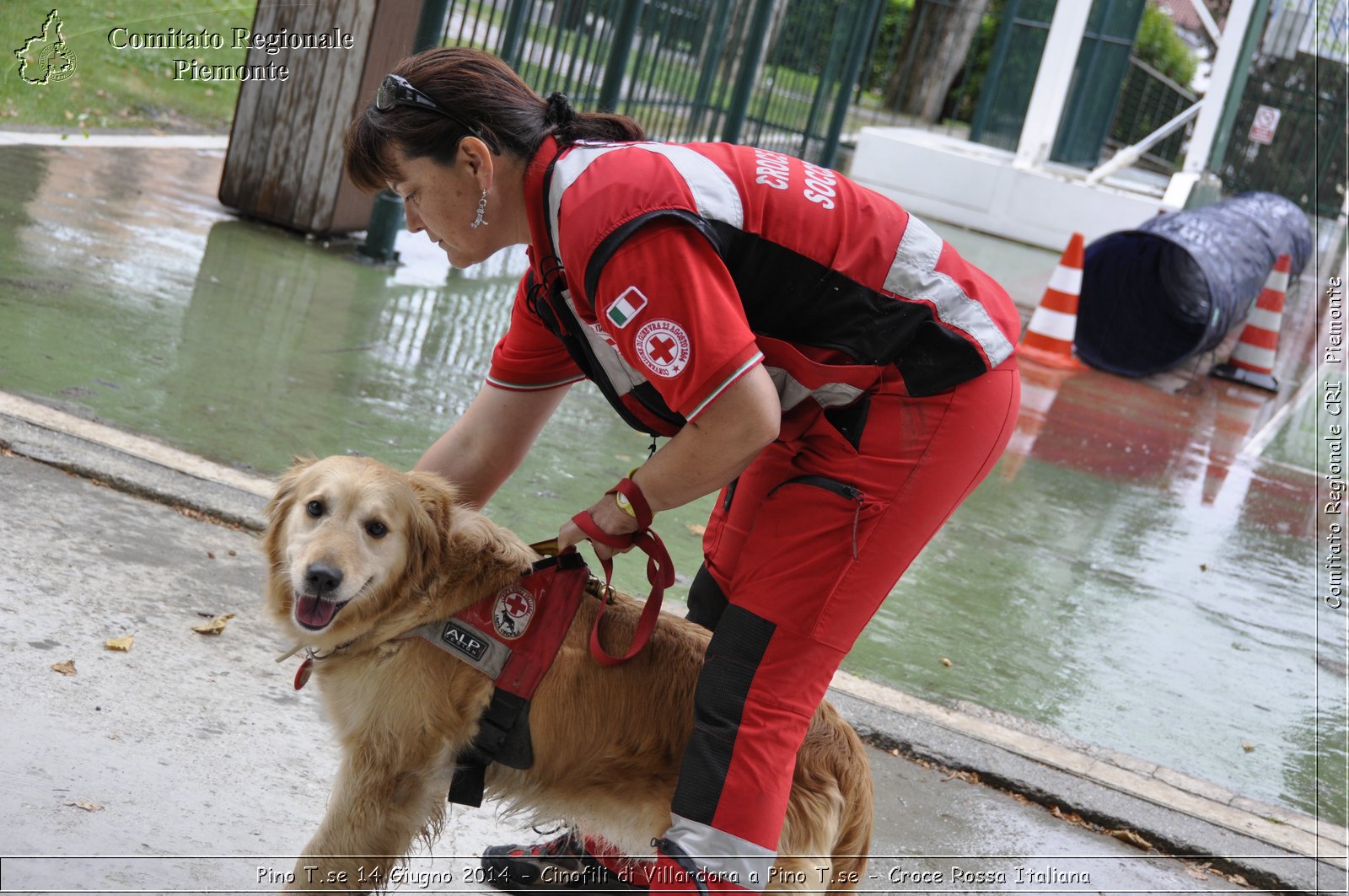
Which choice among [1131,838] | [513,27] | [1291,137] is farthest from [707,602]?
[1291,137]

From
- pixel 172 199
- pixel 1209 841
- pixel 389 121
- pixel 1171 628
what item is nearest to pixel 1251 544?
pixel 1171 628

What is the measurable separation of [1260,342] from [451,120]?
11.0 m

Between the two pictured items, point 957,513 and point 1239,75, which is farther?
point 1239,75

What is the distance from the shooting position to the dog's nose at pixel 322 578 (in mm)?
2375

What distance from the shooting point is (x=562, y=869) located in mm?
2965

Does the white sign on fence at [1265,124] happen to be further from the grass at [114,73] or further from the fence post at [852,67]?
the grass at [114,73]

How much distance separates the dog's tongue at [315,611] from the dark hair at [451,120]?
871 millimetres

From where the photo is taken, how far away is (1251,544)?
684cm

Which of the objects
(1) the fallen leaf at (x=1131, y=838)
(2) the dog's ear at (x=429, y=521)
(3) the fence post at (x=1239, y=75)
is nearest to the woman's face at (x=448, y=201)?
(2) the dog's ear at (x=429, y=521)

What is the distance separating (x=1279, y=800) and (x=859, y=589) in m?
2.57

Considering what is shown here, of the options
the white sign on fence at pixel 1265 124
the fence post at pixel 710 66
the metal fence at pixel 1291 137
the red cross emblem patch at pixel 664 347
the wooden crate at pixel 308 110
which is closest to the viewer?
the red cross emblem patch at pixel 664 347

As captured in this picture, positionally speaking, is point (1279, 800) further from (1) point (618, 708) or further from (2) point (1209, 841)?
(1) point (618, 708)

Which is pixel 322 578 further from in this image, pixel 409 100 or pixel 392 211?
pixel 392 211

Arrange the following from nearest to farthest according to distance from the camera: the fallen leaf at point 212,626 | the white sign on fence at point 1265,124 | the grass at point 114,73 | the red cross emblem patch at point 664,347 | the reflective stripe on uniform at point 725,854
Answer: the red cross emblem patch at point 664,347
the reflective stripe on uniform at point 725,854
the fallen leaf at point 212,626
the grass at point 114,73
the white sign on fence at point 1265,124
